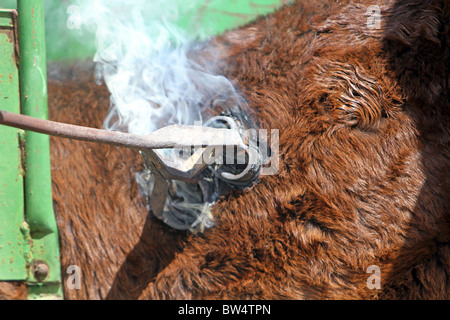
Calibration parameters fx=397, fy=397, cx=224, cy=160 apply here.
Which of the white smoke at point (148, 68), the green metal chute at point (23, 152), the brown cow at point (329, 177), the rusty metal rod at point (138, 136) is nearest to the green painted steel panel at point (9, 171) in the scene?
the green metal chute at point (23, 152)

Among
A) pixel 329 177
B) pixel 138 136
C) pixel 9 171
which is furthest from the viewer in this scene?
pixel 9 171

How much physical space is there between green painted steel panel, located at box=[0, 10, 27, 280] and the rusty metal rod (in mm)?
505

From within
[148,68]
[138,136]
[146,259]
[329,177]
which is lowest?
[146,259]

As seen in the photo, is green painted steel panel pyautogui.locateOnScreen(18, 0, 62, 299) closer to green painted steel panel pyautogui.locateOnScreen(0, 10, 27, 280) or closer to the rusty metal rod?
green painted steel panel pyautogui.locateOnScreen(0, 10, 27, 280)

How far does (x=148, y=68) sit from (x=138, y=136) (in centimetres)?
46

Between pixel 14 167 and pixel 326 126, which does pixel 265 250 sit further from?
pixel 14 167

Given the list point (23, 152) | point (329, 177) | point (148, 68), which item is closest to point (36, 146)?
point (23, 152)

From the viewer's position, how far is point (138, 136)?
92 cm

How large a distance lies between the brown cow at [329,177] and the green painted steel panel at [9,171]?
122 mm

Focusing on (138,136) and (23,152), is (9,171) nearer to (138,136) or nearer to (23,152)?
(23,152)

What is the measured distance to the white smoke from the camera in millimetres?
1257

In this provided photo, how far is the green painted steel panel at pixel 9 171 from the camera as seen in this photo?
1.20m

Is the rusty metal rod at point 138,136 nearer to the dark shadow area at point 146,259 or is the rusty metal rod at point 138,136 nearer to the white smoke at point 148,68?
the white smoke at point 148,68

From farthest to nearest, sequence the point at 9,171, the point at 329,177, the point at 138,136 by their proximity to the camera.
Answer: the point at 9,171
the point at 329,177
the point at 138,136
